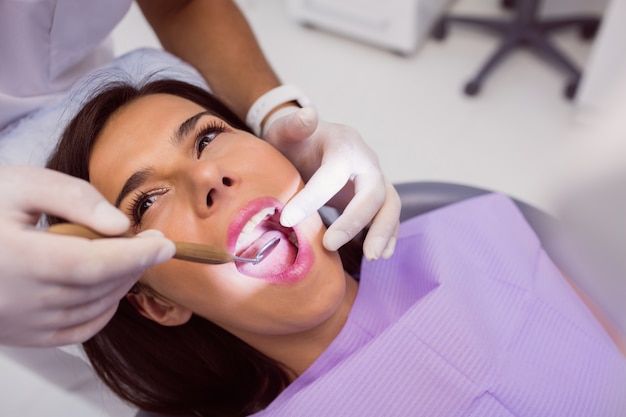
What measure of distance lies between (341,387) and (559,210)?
17.4 inches

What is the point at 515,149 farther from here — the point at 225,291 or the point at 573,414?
the point at 225,291

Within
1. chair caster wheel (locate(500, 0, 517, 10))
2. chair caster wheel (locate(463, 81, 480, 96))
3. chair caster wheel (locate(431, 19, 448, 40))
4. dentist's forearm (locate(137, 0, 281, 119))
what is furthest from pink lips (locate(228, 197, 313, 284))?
chair caster wheel (locate(500, 0, 517, 10))

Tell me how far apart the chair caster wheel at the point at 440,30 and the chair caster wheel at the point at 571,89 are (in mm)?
585

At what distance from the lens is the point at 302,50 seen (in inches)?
104

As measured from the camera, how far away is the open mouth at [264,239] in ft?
2.92

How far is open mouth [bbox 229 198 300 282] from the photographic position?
889 millimetres

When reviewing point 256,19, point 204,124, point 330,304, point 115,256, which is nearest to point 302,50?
point 256,19

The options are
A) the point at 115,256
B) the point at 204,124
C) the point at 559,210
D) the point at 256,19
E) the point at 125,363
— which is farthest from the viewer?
the point at 256,19

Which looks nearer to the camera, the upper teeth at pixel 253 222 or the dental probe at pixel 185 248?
the dental probe at pixel 185 248

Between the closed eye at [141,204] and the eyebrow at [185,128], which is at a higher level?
the eyebrow at [185,128]

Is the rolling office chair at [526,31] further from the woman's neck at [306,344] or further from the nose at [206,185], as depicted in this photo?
the nose at [206,185]

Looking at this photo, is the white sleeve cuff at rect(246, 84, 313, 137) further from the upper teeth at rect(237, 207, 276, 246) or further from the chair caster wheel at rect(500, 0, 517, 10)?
the chair caster wheel at rect(500, 0, 517, 10)

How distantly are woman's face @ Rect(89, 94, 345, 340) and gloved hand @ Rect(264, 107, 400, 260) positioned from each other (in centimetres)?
4

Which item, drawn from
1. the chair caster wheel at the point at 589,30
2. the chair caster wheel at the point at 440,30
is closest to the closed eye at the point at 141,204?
the chair caster wheel at the point at 440,30
